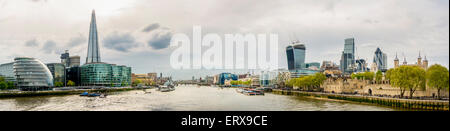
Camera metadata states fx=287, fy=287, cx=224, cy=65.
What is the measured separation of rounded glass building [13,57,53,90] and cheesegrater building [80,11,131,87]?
43829 millimetres

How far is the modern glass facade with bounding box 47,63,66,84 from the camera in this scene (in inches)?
4122

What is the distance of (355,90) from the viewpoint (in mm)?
67938

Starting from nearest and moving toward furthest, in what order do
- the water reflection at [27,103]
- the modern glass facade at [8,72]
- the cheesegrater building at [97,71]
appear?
the water reflection at [27,103], the modern glass facade at [8,72], the cheesegrater building at [97,71]

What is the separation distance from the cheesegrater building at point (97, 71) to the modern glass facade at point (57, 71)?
13.3 m

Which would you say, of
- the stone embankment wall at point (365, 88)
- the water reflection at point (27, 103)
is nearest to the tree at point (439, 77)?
the stone embankment wall at point (365, 88)

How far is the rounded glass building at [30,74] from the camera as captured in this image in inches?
2953

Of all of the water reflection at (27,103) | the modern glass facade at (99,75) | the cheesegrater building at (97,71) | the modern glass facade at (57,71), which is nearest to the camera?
the water reflection at (27,103)

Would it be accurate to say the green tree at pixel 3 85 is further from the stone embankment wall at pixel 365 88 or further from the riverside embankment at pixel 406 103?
the stone embankment wall at pixel 365 88

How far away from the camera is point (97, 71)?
123 m

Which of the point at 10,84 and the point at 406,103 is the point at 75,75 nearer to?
the point at 10,84

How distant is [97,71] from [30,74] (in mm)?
47887
